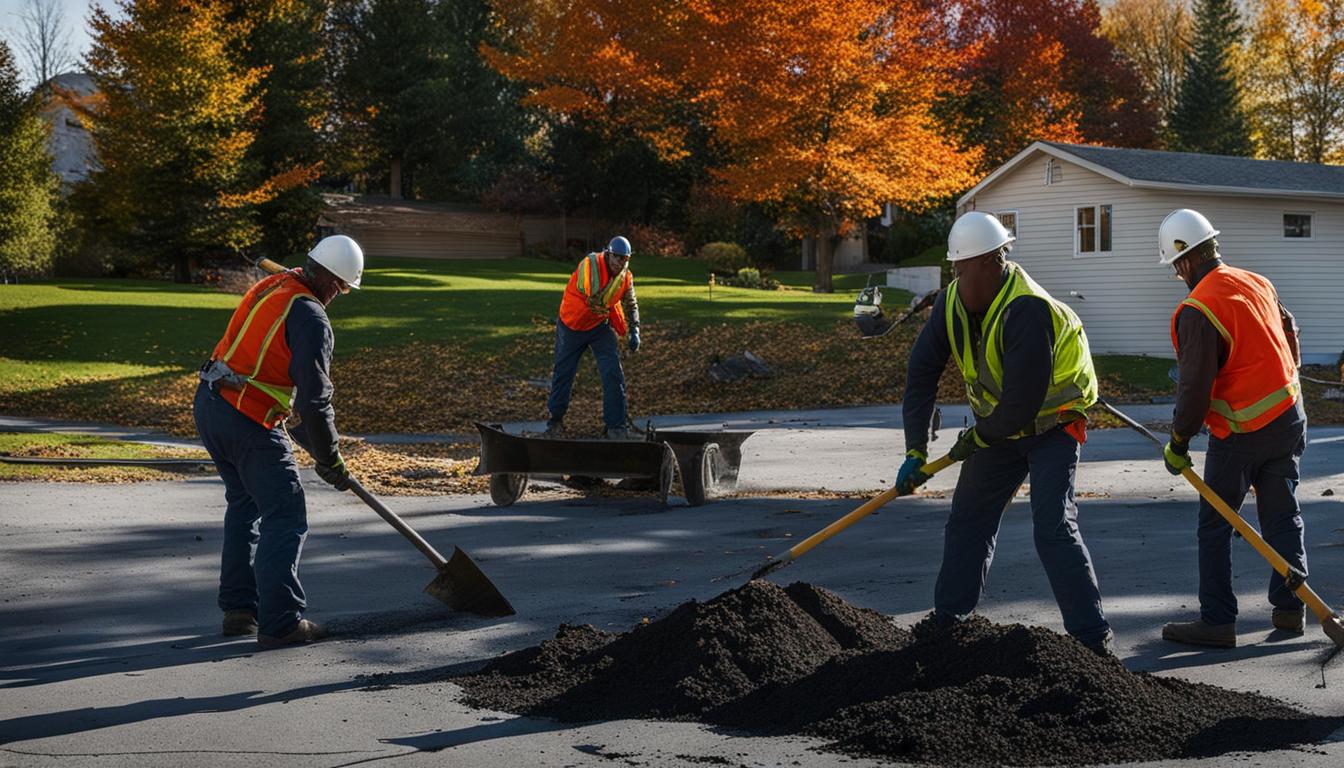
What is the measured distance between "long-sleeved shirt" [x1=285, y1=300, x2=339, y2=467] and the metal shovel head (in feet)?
3.48

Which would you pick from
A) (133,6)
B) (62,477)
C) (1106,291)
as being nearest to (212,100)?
(133,6)

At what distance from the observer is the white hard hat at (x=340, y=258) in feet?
24.1

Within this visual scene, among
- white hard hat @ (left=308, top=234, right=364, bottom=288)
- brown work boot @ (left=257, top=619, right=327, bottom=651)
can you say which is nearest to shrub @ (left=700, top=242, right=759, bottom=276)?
white hard hat @ (left=308, top=234, right=364, bottom=288)

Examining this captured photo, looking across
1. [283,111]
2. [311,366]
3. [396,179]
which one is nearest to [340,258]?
[311,366]

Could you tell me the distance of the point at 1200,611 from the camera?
24.8 feet

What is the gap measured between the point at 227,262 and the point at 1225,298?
41111mm

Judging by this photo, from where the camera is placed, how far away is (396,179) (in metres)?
59.4

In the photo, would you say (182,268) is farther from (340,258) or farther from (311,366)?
(311,366)

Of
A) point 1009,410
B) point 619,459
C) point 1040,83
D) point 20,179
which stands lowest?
point 619,459

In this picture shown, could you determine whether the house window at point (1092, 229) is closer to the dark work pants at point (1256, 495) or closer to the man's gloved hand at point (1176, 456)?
the dark work pants at point (1256, 495)

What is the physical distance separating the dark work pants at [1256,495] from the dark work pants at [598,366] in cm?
676

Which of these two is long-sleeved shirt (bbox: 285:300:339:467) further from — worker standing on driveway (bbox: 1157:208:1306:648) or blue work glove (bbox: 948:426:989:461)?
worker standing on driveway (bbox: 1157:208:1306:648)

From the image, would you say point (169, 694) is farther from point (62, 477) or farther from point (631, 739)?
point (62, 477)

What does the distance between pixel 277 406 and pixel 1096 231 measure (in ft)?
82.3
